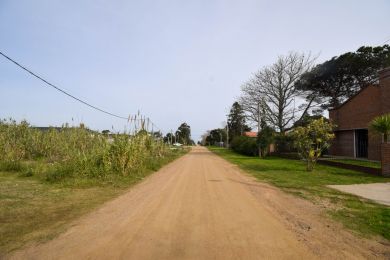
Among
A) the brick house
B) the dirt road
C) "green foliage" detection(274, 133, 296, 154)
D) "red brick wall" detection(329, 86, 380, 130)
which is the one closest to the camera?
the dirt road

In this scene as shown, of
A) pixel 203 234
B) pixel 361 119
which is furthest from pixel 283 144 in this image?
pixel 203 234

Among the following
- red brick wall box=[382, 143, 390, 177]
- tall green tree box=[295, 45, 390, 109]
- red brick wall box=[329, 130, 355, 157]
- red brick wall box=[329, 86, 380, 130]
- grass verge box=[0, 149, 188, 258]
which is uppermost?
tall green tree box=[295, 45, 390, 109]

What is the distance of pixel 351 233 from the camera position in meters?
6.37

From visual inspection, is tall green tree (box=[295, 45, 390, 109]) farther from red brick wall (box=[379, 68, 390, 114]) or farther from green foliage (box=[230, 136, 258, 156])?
red brick wall (box=[379, 68, 390, 114])

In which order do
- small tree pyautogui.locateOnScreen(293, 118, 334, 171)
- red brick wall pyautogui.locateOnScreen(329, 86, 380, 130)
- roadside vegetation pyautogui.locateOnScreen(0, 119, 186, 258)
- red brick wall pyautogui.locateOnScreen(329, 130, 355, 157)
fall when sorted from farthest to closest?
1. red brick wall pyautogui.locateOnScreen(329, 130, 355, 157)
2. red brick wall pyautogui.locateOnScreen(329, 86, 380, 130)
3. small tree pyautogui.locateOnScreen(293, 118, 334, 171)
4. roadside vegetation pyautogui.locateOnScreen(0, 119, 186, 258)

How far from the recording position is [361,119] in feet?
90.7

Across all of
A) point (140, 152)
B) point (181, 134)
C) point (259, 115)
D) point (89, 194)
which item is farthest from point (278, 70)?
point (181, 134)

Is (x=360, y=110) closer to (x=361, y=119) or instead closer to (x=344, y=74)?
(x=361, y=119)

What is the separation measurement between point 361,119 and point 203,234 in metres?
25.4

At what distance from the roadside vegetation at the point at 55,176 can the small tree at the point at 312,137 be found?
29.7 feet

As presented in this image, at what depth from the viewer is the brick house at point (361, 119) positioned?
935 inches

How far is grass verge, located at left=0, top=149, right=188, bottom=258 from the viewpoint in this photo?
20.5 feet

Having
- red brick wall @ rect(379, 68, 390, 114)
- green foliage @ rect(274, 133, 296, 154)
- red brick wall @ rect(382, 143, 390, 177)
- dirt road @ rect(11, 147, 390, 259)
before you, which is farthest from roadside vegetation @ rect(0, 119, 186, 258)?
green foliage @ rect(274, 133, 296, 154)

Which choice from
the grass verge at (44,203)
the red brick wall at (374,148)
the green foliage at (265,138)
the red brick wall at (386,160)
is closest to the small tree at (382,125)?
the red brick wall at (386,160)
